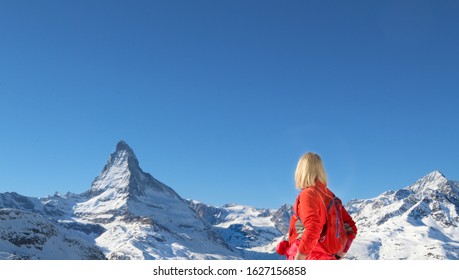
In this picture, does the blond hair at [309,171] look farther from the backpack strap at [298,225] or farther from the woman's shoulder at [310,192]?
the backpack strap at [298,225]

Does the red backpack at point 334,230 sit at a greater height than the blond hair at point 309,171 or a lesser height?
lesser

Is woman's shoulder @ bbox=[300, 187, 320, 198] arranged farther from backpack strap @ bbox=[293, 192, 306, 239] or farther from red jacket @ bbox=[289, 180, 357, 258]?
backpack strap @ bbox=[293, 192, 306, 239]

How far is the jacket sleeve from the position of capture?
26.9 feet

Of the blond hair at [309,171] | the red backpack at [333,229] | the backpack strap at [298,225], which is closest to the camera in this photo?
the red backpack at [333,229]

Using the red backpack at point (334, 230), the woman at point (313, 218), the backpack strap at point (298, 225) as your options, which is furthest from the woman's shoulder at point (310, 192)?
the red backpack at point (334, 230)

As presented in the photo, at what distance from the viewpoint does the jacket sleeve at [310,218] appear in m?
8.20

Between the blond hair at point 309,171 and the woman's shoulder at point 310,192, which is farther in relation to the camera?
the blond hair at point 309,171

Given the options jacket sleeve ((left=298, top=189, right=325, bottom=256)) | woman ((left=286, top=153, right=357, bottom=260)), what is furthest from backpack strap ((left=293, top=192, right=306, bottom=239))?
jacket sleeve ((left=298, top=189, right=325, bottom=256))

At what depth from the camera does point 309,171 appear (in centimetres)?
875

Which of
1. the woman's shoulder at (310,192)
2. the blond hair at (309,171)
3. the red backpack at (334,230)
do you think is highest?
the blond hair at (309,171)

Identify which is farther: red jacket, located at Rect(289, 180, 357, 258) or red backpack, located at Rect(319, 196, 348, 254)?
red backpack, located at Rect(319, 196, 348, 254)
